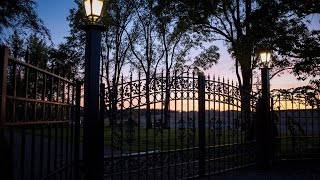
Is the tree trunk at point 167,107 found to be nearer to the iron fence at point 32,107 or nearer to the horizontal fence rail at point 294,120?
the iron fence at point 32,107

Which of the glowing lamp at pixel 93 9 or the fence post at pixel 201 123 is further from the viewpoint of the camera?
the fence post at pixel 201 123

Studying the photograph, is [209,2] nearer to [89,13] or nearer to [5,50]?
[89,13]

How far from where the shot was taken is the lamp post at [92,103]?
21.2 feet

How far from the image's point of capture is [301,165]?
12398 millimetres

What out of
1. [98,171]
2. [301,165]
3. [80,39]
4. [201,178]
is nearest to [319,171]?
[301,165]

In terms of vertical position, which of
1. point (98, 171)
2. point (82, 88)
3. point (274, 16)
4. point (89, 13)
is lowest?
point (98, 171)

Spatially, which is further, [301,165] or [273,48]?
[273,48]

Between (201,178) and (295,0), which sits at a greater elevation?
(295,0)

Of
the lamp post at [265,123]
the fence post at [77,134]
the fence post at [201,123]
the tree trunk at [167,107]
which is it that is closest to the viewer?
the fence post at [77,134]

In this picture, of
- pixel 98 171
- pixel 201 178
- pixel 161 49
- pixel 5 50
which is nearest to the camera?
pixel 5 50

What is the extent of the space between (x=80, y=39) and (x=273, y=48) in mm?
31654

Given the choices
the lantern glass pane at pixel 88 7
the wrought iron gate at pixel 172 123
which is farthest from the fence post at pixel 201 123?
the lantern glass pane at pixel 88 7

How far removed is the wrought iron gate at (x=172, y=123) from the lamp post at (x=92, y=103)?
0.50 m

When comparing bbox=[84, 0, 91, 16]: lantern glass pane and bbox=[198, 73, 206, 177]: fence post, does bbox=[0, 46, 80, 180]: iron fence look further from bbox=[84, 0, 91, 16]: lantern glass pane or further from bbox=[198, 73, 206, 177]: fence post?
bbox=[198, 73, 206, 177]: fence post
